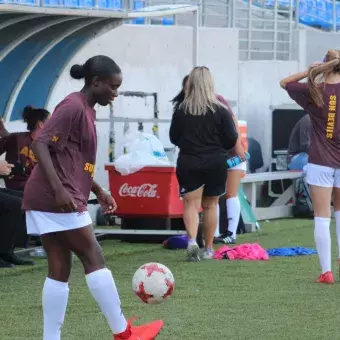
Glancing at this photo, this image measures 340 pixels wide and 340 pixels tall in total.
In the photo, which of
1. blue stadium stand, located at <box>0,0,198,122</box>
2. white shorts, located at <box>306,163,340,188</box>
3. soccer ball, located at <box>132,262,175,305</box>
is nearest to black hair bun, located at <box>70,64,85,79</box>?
soccer ball, located at <box>132,262,175,305</box>

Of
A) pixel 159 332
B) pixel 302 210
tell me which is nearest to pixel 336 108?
pixel 159 332

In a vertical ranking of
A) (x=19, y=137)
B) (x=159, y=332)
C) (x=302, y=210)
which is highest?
(x=19, y=137)

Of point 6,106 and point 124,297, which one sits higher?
point 6,106

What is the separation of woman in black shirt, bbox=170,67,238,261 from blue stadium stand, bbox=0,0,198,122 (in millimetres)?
1101

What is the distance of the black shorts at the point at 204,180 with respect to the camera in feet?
35.9

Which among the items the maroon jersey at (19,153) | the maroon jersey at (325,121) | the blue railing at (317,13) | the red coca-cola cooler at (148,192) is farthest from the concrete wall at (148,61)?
the maroon jersey at (325,121)

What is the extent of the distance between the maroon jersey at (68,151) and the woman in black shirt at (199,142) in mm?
4493

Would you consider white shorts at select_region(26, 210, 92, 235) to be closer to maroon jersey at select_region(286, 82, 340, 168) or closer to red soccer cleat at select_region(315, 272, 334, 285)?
maroon jersey at select_region(286, 82, 340, 168)

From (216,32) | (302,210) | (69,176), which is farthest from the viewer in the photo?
(216,32)

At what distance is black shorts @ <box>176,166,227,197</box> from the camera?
35.9ft

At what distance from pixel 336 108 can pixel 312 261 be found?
7.40ft

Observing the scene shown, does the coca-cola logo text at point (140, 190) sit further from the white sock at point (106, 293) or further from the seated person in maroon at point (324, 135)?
the white sock at point (106, 293)

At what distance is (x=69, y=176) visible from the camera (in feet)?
20.9

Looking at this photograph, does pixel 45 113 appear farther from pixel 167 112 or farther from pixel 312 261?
pixel 167 112
